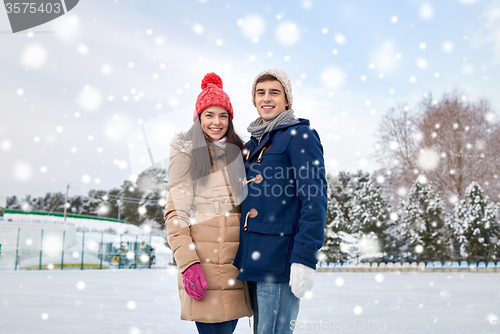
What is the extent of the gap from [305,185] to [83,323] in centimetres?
387

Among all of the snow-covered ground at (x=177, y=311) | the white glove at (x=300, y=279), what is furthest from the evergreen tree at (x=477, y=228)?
the white glove at (x=300, y=279)

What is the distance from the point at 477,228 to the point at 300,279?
58.4 feet

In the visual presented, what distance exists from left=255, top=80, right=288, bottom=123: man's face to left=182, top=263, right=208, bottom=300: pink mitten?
895mm

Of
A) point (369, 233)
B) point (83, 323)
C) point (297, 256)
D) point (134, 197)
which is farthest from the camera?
point (134, 197)

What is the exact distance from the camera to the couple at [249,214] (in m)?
1.97

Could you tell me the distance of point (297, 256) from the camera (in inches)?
74.3

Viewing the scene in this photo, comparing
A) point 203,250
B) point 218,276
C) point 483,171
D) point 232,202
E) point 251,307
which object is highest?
point 483,171

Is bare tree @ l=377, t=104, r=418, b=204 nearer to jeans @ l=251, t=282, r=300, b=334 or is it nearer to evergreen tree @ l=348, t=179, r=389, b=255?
evergreen tree @ l=348, t=179, r=389, b=255

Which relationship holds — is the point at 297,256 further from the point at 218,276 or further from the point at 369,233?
the point at 369,233

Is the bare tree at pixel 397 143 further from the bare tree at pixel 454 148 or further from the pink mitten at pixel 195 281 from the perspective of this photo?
the pink mitten at pixel 195 281

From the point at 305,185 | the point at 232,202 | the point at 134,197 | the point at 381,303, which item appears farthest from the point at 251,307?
the point at 134,197

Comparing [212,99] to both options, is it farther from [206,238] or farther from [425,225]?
[425,225]

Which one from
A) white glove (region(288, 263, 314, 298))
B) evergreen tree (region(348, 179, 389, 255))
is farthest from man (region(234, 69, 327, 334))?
evergreen tree (region(348, 179, 389, 255))

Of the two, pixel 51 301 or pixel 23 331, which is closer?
pixel 23 331
